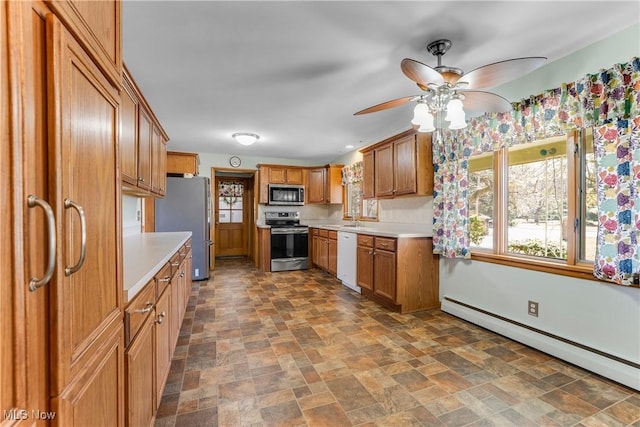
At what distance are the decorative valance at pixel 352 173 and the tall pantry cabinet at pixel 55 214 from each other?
4.48 m

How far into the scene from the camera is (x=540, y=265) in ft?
7.88

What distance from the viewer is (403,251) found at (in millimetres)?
3273

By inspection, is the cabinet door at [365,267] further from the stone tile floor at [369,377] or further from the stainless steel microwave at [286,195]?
the stainless steel microwave at [286,195]

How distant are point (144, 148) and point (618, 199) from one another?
3.40m

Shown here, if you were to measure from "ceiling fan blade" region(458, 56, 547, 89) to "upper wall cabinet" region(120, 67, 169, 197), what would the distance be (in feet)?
6.55

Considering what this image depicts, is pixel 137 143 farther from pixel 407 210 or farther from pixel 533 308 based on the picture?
pixel 533 308

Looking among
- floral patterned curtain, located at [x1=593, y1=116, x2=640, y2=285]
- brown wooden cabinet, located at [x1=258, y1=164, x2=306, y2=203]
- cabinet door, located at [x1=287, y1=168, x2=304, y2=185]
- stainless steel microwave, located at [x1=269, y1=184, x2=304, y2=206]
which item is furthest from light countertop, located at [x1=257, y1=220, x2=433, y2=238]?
floral patterned curtain, located at [x1=593, y1=116, x2=640, y2=285]

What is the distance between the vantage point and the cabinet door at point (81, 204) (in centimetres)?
62

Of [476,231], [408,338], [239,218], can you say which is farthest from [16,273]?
[239,218]

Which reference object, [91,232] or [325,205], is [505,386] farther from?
[325,205]

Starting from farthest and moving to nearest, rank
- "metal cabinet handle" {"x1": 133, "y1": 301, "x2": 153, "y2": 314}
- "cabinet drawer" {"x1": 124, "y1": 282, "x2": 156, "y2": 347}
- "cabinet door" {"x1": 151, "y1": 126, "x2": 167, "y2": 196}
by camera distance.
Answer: "cabinet door" {"x1": 151, "y1": 126, "x2": 167, "y2": 196}, "metal cabinet handle" {"x1": 133, "y1": 301, "x2": 153, "y2": 314}, "cabinet drawer" {"x1": 124, "y1": 282, "x2": 156, "y2": 347}

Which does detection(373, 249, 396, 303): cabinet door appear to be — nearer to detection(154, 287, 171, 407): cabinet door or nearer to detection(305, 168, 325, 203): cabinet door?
detection(154, 287, 171, 407): cabinet door

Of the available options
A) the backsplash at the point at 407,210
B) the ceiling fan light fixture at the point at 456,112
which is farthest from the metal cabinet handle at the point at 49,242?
the backsplash at the point at 407,210

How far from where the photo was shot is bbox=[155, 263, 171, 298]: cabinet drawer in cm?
160
